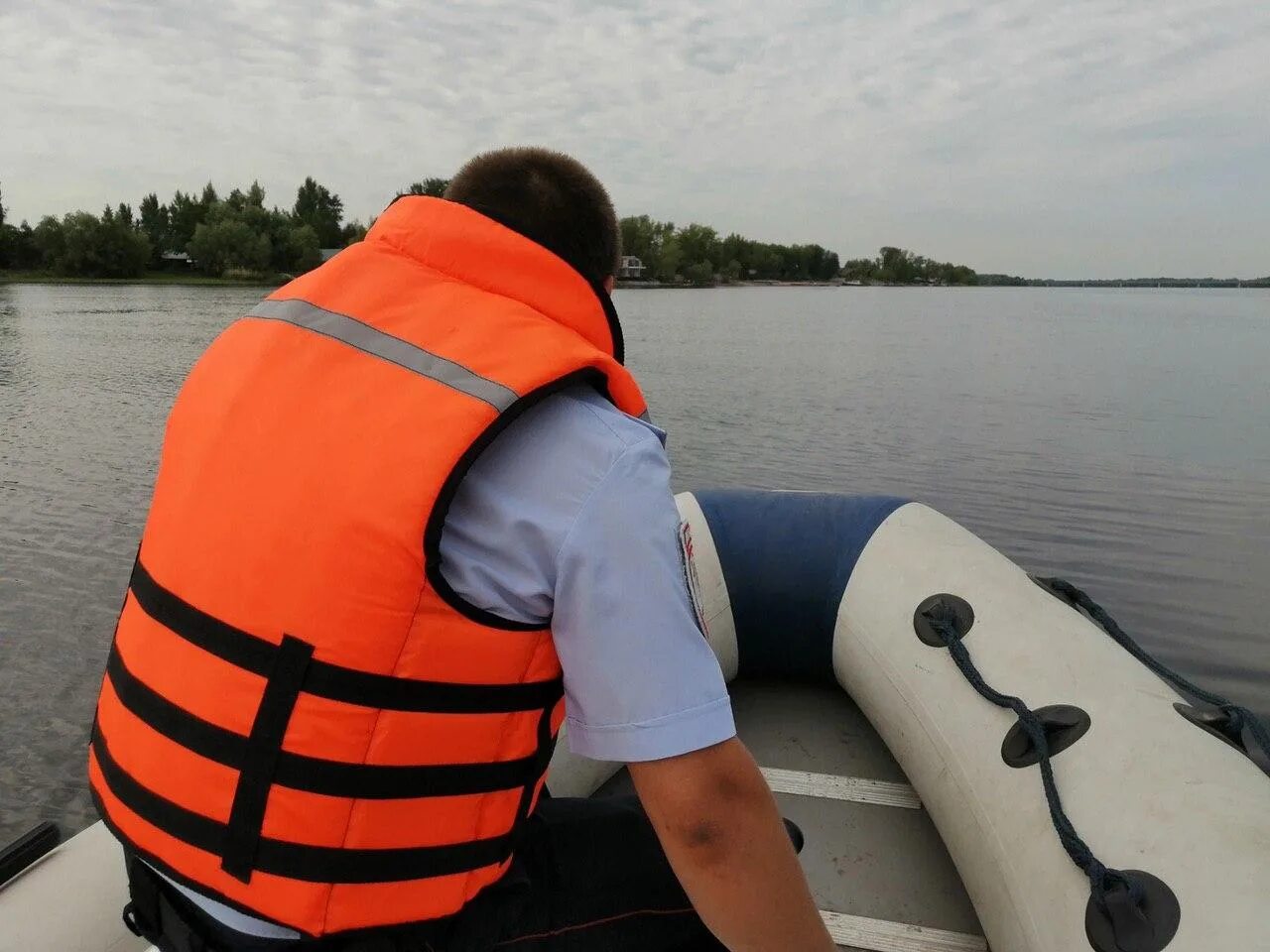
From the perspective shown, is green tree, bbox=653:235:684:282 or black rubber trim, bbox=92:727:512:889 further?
green tree, bbox=653:235:684:282

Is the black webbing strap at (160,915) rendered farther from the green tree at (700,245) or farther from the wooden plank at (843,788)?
the green tree at (700,245)

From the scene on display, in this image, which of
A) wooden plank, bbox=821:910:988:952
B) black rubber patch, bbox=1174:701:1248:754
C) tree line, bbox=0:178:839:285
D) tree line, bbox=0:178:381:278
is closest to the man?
wooden plank, bbox=821:910:988:952

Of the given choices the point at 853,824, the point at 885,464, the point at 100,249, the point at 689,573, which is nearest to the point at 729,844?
the point at 689,573

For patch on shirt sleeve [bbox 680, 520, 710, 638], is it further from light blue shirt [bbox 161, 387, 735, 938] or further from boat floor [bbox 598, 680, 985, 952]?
boat floor [bbox 598, 680, 985, 952]

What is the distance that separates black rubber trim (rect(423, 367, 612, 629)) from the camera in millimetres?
979

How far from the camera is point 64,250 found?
5691 cm

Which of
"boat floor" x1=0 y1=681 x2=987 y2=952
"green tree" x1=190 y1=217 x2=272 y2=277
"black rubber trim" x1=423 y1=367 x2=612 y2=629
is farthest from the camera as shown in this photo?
"green tree" x1=190 y1=217 x2=272 y2=277

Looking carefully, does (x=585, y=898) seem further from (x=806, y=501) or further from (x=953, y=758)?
(x=806, y=501)

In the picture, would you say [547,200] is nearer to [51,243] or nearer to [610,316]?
[610,316]

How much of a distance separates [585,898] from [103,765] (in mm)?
722

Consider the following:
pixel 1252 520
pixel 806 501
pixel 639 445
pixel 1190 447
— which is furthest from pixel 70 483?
pixel 1190 447

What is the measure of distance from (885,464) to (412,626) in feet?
31.2

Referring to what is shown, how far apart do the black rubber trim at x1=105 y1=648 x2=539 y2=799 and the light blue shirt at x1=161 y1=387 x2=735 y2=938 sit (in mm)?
194

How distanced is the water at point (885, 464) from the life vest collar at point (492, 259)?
3.35 metres
